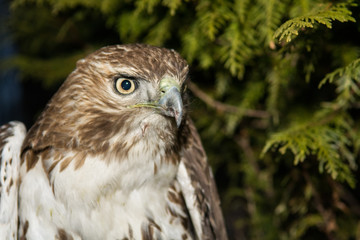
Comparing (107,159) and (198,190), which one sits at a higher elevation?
(107,159)

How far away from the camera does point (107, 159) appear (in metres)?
2.20

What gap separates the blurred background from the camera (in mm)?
2418

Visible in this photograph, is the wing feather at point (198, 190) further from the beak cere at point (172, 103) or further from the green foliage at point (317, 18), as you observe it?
the green foliage at point (317, 18)

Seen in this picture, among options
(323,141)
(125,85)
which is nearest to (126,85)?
(125,85)

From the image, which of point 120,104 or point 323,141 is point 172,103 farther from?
point 323,141

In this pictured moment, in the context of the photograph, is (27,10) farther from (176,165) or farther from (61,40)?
(176,165)

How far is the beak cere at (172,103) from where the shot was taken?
1.96 meters

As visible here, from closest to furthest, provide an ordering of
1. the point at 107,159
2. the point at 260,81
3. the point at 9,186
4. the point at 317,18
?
the point at 317,18
the point at 107,159
the point at 9,186
the point at 260,81

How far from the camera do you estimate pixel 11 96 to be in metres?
5.82

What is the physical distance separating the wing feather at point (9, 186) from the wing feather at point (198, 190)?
92 cm

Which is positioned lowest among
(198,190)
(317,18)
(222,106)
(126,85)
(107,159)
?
(198,190)

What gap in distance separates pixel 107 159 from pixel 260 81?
1.44 m

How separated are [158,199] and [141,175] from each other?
0.22m

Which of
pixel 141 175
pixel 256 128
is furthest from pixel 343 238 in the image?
pixel 141 175
